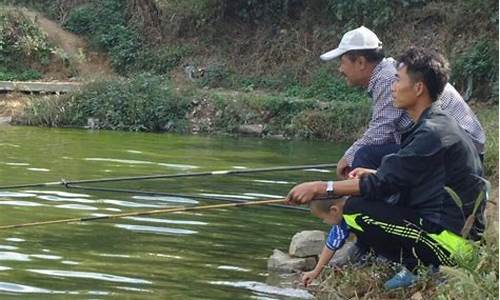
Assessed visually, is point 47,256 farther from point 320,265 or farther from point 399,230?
point 399,230

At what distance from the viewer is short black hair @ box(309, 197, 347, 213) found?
599cm

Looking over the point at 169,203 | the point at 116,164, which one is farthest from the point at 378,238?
the point at 116,164

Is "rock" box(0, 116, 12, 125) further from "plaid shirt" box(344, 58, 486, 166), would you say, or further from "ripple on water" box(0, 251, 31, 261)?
"plaid shirt" box(344, 58, 486, 166)

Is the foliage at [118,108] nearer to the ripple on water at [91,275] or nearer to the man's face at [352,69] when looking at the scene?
the ripple on water at [91,275]

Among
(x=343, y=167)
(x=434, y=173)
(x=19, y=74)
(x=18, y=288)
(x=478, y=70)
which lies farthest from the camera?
(x=19, y=74)

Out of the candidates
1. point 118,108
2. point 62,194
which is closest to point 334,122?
point 118,108

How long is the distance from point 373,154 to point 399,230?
85 centimetres

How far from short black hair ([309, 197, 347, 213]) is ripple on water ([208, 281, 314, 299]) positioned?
1.60 feet

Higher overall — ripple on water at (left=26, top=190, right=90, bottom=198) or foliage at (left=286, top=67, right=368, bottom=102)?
foliage at (left=286, top=67, right=368, bottom=102)

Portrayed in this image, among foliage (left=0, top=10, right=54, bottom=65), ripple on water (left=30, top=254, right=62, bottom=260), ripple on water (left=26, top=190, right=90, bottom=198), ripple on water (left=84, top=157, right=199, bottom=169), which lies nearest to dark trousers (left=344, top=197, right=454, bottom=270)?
ripple on water (left=30, top=254, right=62, bottom=260)

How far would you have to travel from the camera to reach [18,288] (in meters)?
6.05

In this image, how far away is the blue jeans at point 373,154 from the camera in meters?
6.30

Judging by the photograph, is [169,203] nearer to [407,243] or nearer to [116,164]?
[116,164]

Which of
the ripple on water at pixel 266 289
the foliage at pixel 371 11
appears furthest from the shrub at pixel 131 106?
the ripple on water at pixel 266 289
